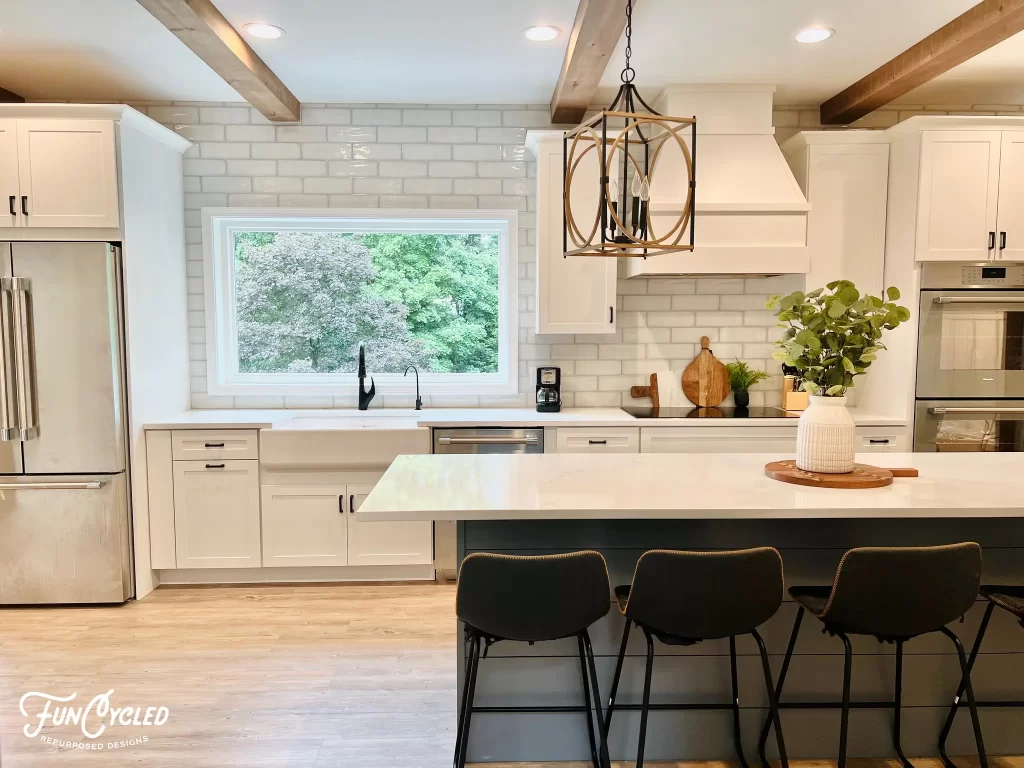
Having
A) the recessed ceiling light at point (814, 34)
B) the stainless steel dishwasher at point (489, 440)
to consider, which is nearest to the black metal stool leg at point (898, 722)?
the stainless steel dishwasher at point (489, 440)

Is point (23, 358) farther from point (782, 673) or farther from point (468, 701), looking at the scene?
point (782, 673)

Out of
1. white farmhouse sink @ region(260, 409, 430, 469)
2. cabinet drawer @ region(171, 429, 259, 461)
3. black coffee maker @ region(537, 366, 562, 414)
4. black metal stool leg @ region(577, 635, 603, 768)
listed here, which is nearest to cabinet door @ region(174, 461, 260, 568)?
cabinet drawer @ region(171, 429, 259, 461)

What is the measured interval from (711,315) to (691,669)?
2608 millimetres

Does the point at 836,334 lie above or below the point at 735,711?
above

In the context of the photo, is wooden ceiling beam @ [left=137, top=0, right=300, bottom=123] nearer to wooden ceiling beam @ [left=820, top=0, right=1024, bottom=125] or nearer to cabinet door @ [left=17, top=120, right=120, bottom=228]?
cabinet door @ [left=17, top=120, right=120, bottom=228]

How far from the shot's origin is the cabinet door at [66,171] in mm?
3545

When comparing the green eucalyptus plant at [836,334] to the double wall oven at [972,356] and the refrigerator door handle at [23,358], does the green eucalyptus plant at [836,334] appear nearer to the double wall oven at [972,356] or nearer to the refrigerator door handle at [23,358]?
the double wall oven at [972,356]

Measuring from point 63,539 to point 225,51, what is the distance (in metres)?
2.54

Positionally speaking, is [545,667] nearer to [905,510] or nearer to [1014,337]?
[905,510]

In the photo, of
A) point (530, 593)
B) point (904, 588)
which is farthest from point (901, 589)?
point (530, 593)

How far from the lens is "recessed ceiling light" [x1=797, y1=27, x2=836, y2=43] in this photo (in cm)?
325

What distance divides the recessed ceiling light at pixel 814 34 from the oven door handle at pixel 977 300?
1.51 meters

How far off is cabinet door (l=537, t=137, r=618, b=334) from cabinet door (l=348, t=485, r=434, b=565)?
134cm

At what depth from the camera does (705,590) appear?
6.24 ft
